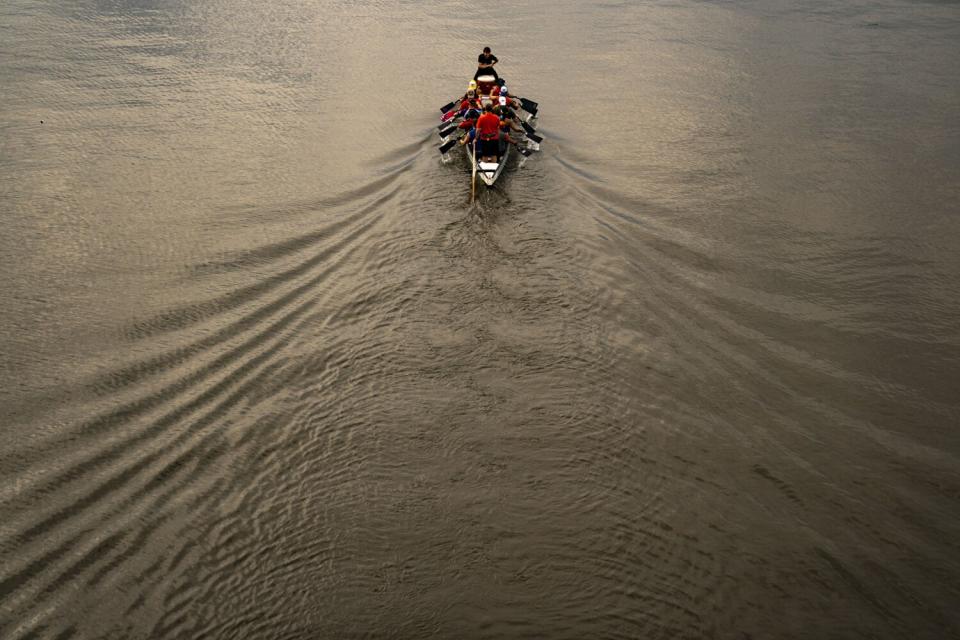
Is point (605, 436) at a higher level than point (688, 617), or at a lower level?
higher

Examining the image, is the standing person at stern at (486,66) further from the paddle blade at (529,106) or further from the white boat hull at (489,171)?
the white boat hull at (489,171)

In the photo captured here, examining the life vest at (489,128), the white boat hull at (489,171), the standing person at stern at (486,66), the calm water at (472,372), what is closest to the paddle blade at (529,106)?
the calm water at (472,372)

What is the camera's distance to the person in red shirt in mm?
14383

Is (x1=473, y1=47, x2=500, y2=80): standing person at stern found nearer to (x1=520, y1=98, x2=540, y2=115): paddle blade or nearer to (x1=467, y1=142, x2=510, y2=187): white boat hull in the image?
(x1=520, y1=98, x2=540, y2=115): paddle blade

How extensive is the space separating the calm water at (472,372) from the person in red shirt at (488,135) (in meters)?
0.67

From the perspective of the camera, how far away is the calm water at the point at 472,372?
7.29m

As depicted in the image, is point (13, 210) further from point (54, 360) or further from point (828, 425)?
point (828, 425)

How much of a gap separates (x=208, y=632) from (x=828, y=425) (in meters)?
7.41

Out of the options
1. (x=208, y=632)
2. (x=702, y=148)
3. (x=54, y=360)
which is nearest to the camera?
(x=208, y=632)

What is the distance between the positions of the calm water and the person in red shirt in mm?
671

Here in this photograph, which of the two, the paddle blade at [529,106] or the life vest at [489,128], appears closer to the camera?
the life vest at [489,128]

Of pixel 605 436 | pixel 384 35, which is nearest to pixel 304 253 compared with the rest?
pixel 605 436

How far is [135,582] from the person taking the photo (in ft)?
23.4

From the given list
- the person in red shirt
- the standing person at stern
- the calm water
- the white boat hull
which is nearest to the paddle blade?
the calm water
